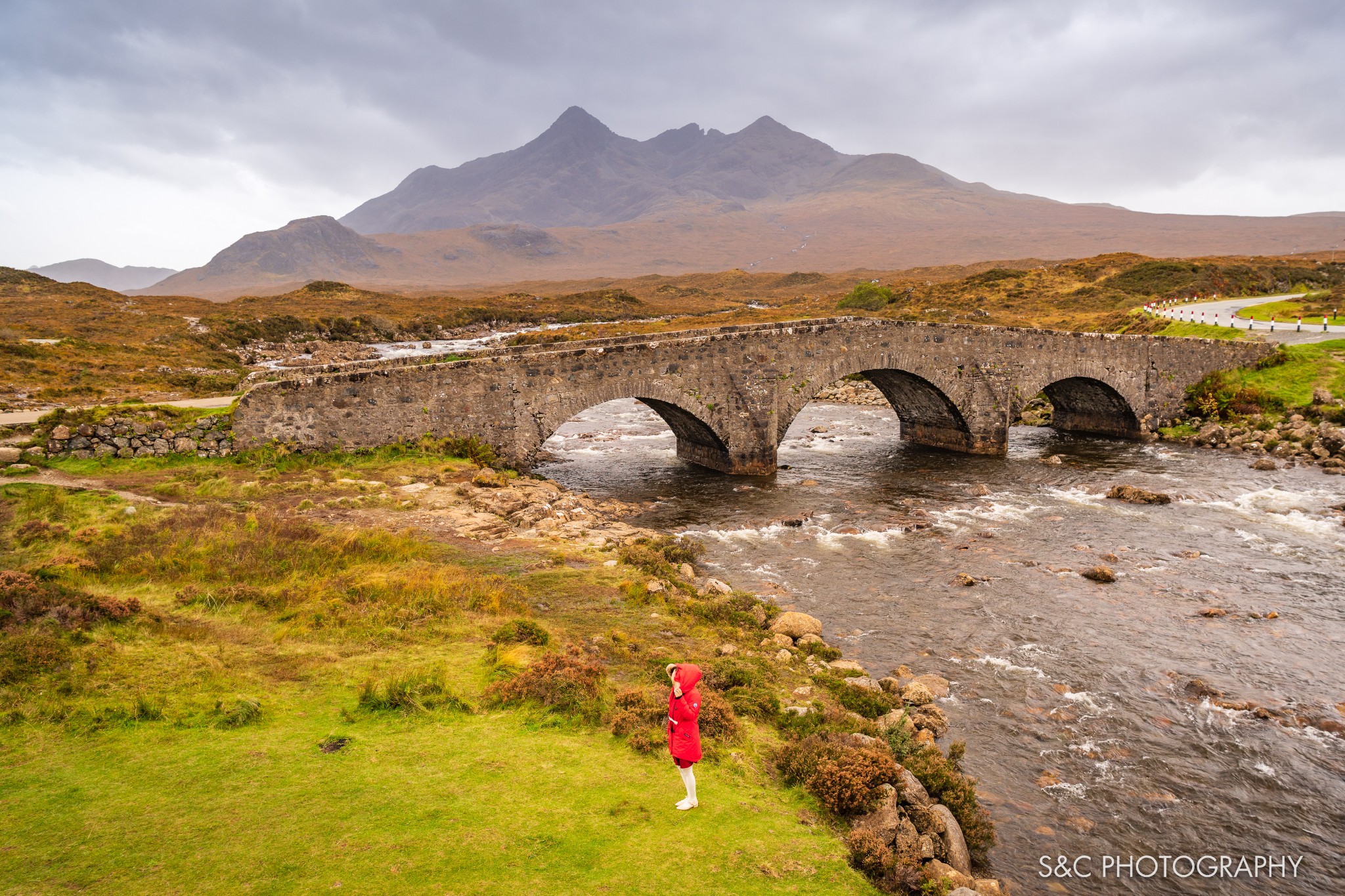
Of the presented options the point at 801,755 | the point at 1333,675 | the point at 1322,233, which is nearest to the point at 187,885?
the point at 801,755

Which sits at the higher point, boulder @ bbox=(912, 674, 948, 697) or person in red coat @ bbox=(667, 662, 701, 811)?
person in red coat @ bbox=(667, 662, 701, 811)

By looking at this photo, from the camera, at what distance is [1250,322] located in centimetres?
3975

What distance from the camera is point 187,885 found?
5426 millimetres

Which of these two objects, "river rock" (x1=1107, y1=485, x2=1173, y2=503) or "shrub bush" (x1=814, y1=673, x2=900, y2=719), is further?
"river rock" (x1=1107, y1=485, x2=1173, y2=503)

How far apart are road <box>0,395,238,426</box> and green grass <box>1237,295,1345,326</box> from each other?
174ft


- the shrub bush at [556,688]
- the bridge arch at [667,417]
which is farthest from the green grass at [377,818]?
the bridge arch at [667,417]

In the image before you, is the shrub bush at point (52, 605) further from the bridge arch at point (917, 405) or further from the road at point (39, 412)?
the bridge arch at point (917, 405)

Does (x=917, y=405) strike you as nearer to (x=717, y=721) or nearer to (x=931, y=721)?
(x=931, y=721)

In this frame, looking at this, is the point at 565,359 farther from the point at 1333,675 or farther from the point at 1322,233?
the point at 1322,233

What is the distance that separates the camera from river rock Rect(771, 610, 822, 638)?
12961mm

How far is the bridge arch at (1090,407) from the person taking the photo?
32.2 m

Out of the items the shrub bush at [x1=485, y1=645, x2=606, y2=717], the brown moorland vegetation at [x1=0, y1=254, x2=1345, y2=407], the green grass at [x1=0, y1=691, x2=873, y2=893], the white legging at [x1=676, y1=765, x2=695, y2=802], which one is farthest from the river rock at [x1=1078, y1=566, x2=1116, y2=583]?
the brown moorland vegetation at [x1=0, y1=254, x2=1345, y2=407]

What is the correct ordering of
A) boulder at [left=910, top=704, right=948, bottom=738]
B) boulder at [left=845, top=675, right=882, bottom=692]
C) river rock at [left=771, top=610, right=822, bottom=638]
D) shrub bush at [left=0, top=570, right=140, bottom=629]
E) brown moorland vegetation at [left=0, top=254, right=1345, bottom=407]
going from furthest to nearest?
brown moorland vegetation at [left=0, top=254, right=1345, bottom=407]
river rock at [left=771, top=610, right=822, bottom=638]
boulder at [left=845, top=675, right=882, bottom=692]
boulder at [left=910, top=704, right=948, bottom=738]
shrub bush at [left=0, top=570, right=140, bottom=629]

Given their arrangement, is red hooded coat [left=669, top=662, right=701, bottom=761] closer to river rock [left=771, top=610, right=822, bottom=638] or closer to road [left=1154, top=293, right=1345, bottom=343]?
river rock [left=771, top=610, right=822, bottom=638]
